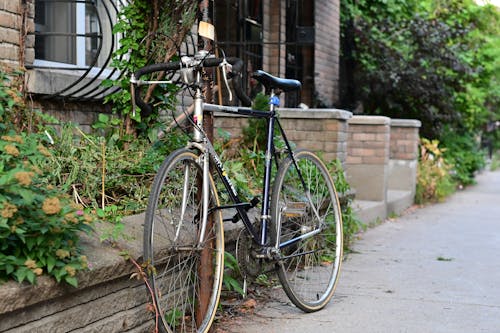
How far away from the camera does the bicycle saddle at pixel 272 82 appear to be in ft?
13.2

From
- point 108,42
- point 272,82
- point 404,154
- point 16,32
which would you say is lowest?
point 404,154

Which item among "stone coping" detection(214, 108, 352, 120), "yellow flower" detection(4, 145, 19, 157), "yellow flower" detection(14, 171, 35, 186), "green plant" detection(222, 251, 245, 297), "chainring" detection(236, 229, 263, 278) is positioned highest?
"stone coping" detection(214, 108, 352, 120)

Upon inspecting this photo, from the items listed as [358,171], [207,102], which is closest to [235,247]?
[207,102]

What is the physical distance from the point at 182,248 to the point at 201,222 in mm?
148

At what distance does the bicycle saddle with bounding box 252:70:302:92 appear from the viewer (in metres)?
4.02

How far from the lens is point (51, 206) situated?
2.62 meters

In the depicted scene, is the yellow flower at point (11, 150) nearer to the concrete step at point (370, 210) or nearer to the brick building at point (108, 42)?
the brick building at point (108, 42)

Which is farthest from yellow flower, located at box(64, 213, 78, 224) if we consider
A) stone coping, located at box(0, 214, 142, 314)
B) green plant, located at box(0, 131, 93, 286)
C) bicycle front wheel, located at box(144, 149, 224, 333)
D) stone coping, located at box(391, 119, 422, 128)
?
stone coping, located at box(391, 119, 422, 128)

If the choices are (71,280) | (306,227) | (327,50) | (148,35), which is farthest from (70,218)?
(327,50)

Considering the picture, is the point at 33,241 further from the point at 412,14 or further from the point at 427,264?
the point at 412,14

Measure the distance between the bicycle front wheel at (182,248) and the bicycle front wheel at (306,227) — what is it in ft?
1.98

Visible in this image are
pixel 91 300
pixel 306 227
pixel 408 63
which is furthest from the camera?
pixel 408 63

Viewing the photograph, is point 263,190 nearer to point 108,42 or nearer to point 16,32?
point 16,32

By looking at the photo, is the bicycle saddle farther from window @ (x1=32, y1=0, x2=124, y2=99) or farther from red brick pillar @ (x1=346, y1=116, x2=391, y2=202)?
red brick pillar @ (x1=346, y1=116, x2=391, y2=202)
